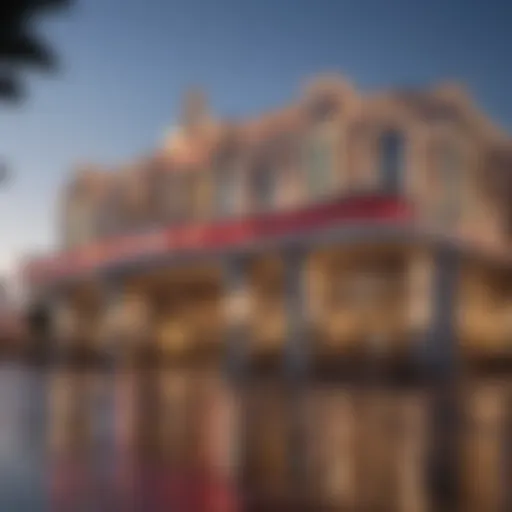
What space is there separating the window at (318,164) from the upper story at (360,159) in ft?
0.07

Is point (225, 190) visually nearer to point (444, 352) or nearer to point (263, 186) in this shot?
point (263, 186)

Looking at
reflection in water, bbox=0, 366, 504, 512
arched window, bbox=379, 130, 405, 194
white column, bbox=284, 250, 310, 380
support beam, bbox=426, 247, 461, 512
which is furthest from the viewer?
arched window, bbox=379, 130, 405, 194

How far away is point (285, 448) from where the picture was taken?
564 centimetres

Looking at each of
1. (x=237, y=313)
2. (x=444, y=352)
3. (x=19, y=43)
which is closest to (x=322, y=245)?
(x=237, y=313)

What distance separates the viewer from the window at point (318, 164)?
15.0 meters

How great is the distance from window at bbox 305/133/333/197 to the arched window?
1080 millimetres

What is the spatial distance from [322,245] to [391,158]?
8.77ft

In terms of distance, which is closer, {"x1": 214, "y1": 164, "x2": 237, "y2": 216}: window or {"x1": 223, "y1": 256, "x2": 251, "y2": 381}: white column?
{"x1": 223, "y1": 256, "x2": 251, "y2": 381}: white column

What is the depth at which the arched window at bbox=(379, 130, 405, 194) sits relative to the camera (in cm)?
1448

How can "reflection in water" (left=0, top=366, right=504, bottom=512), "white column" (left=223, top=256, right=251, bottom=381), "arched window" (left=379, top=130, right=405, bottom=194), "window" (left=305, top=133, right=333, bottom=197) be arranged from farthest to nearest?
"window" (left=305, top=133, right=333, bottom=197) → "arched window" (left=379, top=130, right=405, bottom=194) → "white column" (left=223, top=256, right=251, bottom=381) → "reflection in water" (left=0, top=366, right=504, bottom=512)

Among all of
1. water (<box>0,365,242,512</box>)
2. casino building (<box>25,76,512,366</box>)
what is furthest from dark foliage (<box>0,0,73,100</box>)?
casino building (<box>25,76,512,366</box>)

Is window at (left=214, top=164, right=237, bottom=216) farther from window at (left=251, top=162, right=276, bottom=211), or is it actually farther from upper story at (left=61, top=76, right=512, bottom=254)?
window at (left=251, top=162, right=276, bottom=211)

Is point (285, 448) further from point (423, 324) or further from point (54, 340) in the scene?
point (54, 340)

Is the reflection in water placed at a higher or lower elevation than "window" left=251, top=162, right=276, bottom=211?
lower
